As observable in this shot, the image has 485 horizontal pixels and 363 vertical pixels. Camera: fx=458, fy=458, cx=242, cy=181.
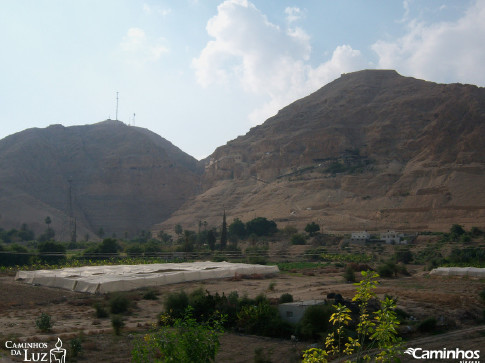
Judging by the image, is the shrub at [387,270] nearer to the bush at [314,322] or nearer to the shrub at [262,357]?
the bush at [314,322]

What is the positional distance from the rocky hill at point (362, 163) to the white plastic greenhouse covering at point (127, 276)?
39.0m

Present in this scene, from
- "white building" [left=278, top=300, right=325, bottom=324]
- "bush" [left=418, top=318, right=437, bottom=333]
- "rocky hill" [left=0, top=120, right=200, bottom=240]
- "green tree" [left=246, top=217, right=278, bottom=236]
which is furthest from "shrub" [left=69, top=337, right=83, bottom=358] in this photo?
"rocky hill" [left=0, top=120, right=200, bottom=240]

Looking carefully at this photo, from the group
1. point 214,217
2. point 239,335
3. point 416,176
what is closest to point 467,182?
point 416,176

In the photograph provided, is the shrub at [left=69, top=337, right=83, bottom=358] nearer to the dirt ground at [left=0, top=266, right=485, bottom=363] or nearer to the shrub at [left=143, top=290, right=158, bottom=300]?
the dirt ground at [left=0, top=266, right=485, bottom=363]

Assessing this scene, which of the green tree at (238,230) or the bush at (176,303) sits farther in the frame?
the green tree at (238,230)

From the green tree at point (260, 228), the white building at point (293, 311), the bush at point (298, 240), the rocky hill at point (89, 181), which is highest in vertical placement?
the rocky hill at point (89, 181)

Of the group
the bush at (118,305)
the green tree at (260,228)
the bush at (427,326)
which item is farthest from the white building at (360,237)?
the bush at (427,326)

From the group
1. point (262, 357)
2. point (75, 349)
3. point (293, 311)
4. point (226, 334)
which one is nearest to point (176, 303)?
point (226, 334)

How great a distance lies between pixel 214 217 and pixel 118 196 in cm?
3676
